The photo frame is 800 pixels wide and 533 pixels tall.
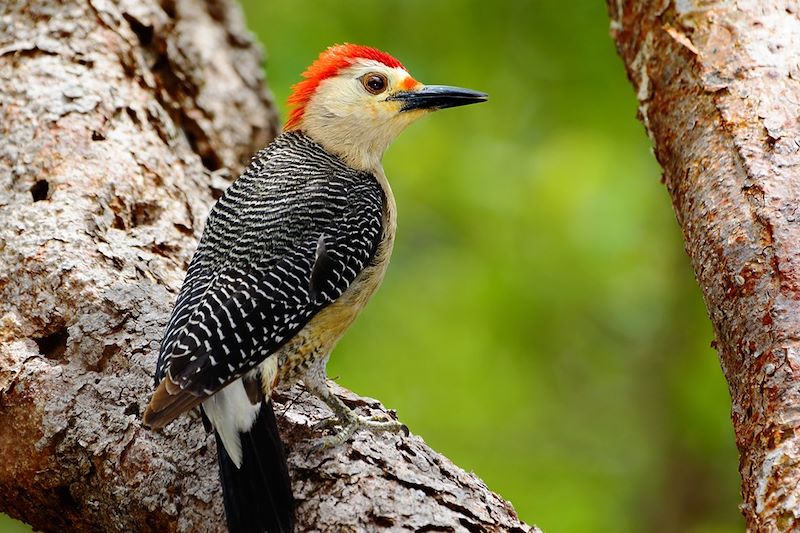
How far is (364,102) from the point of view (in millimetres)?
5570

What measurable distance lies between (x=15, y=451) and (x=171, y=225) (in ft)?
4.78

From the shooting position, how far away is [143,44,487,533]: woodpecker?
370 cm

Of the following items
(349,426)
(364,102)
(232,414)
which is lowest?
(232,414)

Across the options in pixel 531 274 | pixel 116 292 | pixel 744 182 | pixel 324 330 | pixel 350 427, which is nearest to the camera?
pixel 350 427

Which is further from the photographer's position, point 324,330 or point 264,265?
point 324,330

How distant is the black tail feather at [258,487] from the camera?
3465 mm

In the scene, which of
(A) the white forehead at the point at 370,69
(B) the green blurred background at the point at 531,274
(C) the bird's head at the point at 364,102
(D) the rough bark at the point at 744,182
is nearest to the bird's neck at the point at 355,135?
(C) the bird's head at the point at 364,102

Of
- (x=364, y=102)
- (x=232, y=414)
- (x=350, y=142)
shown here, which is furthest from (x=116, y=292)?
(x=364, y=102)

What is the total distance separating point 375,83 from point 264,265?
62.7 inches

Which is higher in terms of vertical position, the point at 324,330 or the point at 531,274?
the point at 531,274

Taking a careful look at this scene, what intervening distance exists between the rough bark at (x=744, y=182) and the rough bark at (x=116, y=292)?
0.93m

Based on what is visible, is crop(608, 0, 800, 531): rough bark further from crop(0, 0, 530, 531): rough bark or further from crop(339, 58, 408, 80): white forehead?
crop(339, 58, 408, 80): white forehead

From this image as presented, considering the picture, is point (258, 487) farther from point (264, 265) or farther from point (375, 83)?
point (375, 83)

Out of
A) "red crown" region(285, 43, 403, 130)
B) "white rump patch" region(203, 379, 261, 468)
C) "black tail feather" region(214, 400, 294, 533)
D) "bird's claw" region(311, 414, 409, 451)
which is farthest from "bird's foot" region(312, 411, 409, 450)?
"red crown" region(285, 43, 403, 130)
